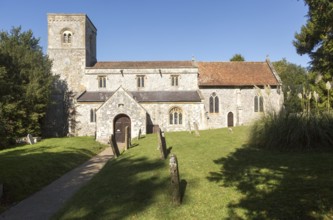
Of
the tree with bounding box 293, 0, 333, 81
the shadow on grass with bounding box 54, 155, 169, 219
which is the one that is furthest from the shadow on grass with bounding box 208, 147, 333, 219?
the tree with bounding box 293, 0, 333, 81

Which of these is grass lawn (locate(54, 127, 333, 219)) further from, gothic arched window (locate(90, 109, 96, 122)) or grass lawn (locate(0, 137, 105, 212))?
gothic arched window (locate(90, 109, 96, 122))

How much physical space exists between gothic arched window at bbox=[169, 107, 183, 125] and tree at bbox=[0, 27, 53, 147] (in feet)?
43.0

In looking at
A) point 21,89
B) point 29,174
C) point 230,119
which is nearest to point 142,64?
point 230,119

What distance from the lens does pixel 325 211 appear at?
528 cm

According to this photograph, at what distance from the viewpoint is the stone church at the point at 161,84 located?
31375 millimetres

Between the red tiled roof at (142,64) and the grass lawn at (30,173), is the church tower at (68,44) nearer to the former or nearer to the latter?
the red tiled roof at (142,64)

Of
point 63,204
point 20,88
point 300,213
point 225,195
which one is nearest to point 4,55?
point 20,88

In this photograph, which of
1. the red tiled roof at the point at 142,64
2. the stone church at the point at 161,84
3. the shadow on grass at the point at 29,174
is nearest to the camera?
the shadow on grass at the point at 29,174

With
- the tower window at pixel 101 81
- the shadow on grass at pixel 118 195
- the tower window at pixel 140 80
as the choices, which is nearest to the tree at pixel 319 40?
the shadow on grass at pixel 118 195

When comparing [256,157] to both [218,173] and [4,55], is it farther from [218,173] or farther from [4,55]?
[4,55]

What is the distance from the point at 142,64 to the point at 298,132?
2643 cm

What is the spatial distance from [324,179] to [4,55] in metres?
28.8

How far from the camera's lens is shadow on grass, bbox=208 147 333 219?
550cm

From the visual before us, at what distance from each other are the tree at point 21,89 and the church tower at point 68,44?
262 cm
